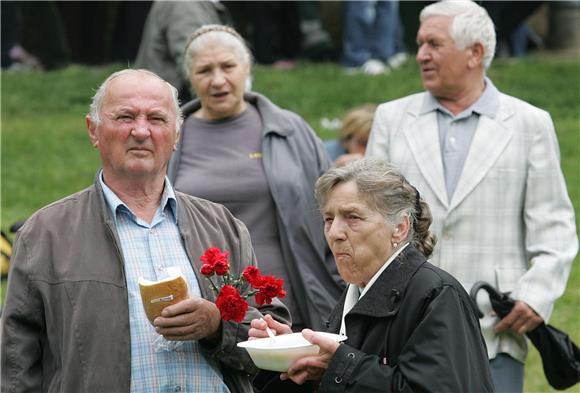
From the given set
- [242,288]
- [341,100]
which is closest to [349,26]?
[341,100]

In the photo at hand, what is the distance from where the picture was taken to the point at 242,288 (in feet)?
15.5

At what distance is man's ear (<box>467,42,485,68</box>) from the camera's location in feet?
20.0

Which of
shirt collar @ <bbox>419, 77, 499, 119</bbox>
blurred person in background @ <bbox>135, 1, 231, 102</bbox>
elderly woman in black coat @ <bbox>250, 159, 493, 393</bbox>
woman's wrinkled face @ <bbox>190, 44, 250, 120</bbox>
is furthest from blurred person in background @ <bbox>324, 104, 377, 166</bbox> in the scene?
elderly woman in black coat @ <bbox>250, 159, 493, 393</bbox>

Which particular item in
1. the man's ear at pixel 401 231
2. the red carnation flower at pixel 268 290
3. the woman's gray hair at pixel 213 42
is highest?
the woman's gray hair at pixel 213 42

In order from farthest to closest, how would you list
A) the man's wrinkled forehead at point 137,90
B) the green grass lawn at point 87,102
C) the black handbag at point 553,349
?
the green grass lawn at point 87,102
the black handbag at point 553,349
the man's wrinkled forehead at point 137,90

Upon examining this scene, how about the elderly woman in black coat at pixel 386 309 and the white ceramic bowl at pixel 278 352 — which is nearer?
the elderly woman in black coat at pixel 386 309

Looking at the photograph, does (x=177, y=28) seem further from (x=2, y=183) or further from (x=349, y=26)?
(x=349, y=26)

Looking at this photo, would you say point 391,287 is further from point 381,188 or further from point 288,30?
point 288,30

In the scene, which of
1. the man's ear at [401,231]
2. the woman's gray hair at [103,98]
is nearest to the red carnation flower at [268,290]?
the man's ear at [401,231]

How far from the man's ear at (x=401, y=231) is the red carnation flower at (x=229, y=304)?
55cm

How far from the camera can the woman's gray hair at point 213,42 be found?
6.60 meters

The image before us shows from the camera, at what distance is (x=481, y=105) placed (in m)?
6.06

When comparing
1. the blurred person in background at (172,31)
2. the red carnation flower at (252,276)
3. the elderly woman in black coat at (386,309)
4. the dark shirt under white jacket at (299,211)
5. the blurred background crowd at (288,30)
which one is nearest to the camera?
the elderly woman in black coat at (386,309)

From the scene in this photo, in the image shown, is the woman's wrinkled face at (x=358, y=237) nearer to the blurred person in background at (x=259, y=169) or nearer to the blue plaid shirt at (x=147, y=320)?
the blue plaid shirt at (x=147, y=320)
